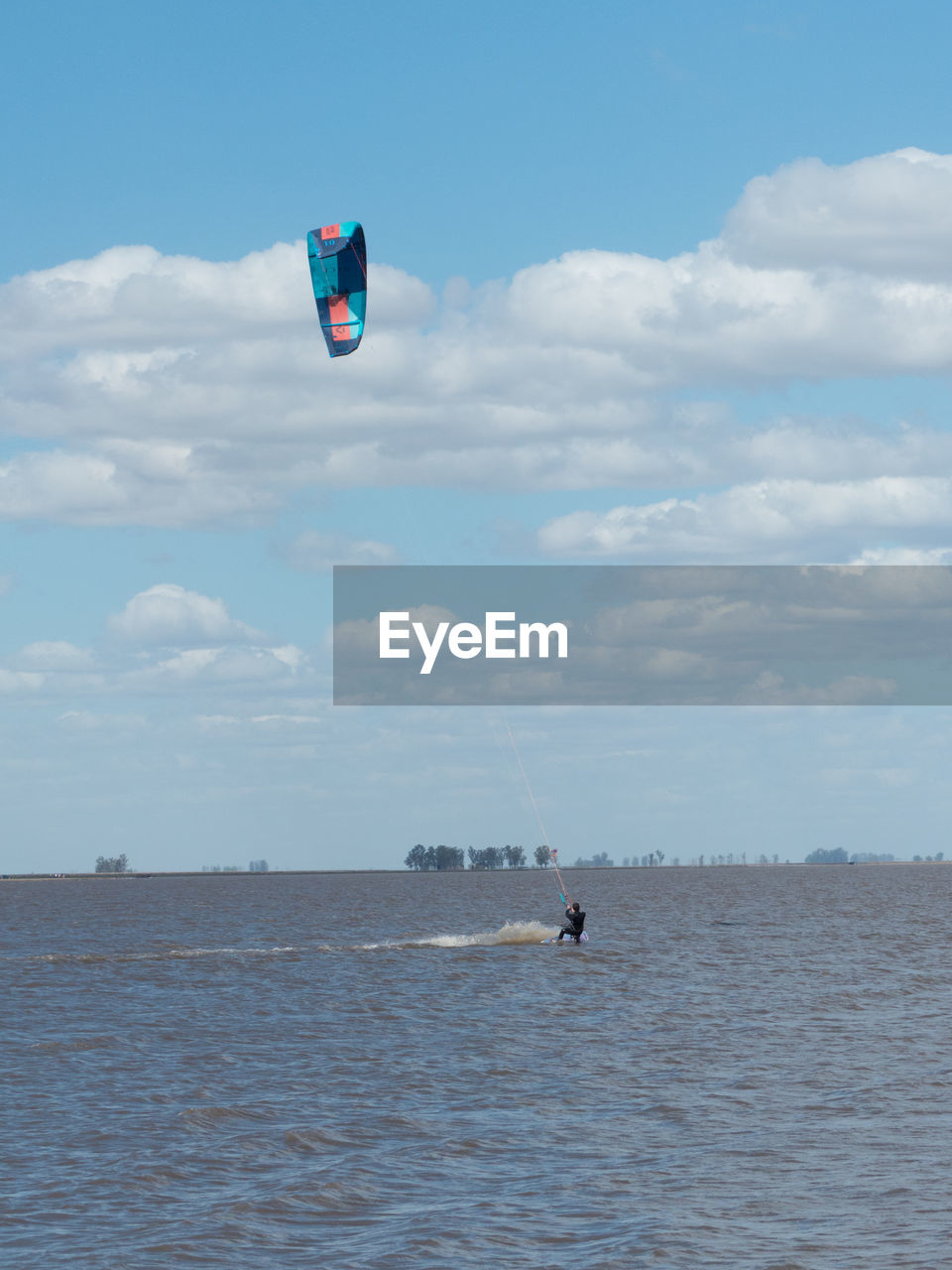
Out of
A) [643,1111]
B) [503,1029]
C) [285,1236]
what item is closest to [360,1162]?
[285,1236]

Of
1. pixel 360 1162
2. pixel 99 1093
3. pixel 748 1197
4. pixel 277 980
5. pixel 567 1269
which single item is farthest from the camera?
pixel 277 980

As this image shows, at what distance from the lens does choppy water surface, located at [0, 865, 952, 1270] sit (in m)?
17.0

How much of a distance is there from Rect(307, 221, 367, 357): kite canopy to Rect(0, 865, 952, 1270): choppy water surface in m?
20.0

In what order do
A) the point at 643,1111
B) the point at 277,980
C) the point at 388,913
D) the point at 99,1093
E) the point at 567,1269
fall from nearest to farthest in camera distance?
the point at 567,1269, the point at 643,1111, the point at 99,1093, the point at 277,980, the point at 388,913

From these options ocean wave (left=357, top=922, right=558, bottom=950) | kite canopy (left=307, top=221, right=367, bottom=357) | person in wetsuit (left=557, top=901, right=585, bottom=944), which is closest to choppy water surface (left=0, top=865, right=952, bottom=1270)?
person in wetsuit (left=557, top=901, right=585, bottom=944)

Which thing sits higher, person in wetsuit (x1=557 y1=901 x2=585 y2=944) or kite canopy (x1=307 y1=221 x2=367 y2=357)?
kite canopy (x1=307 y1=221 x2=367 y2=357)

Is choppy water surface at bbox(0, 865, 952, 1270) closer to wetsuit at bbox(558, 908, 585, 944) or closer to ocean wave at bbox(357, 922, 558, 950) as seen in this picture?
wetsuit at bbox(558, 908, 585, 944)

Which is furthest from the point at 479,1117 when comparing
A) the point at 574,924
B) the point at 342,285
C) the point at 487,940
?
the point at 487,940

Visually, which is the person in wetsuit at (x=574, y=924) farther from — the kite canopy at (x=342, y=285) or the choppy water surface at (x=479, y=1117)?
the kite canopy at (x=342, y=285)

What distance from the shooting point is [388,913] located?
102 meters

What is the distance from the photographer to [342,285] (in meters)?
47.2

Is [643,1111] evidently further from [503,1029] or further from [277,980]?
[277,980]

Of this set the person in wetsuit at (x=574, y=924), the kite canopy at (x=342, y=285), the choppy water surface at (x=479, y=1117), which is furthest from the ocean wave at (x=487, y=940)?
the kite canopy at (x=342, y=285)

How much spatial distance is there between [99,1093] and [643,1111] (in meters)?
9.72
